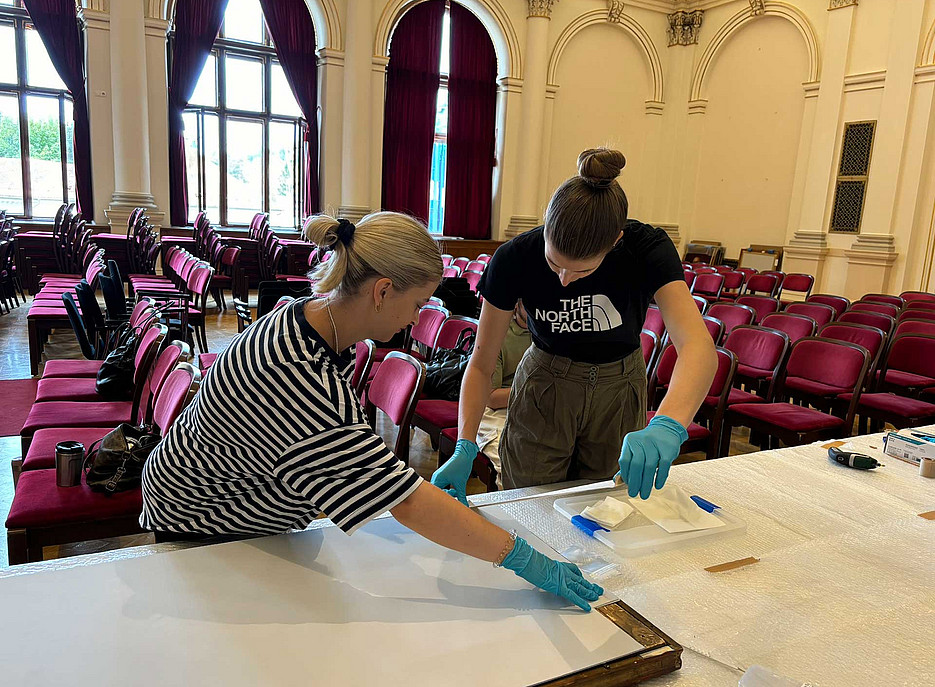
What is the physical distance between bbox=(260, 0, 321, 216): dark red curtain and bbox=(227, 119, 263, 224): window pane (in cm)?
93

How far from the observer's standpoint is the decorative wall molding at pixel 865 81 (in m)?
8.92

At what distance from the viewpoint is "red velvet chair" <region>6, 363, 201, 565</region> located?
185 centimetres

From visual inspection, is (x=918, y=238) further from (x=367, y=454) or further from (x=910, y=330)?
(x=367, y=454)

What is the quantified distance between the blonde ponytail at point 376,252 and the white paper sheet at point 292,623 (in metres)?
0.45

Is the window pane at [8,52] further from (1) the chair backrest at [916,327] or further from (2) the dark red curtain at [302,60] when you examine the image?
(1) the chair backrest at [916,327]

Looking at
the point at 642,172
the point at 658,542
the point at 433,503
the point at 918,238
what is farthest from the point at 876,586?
the point at 642,172

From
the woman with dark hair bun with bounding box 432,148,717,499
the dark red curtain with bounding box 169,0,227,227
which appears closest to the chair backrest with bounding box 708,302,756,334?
the woman with dark hair bun with bounding box 432,148,717,499

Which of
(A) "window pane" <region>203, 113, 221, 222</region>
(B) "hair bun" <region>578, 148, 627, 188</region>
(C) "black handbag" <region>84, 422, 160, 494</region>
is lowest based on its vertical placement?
(C) "black handbag" <region>84, 422, 160, 494</region>

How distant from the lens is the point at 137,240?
8102 mm

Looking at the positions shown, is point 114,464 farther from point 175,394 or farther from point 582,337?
point 582,337

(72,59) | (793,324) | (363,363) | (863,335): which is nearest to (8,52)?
(72,59)

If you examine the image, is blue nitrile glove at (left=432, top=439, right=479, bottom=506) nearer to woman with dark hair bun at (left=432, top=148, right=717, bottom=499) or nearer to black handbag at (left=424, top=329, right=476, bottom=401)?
woman with dark hair bun at (left=432, top=148, right=717, bottom=499)

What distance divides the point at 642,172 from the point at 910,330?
7.68 metres

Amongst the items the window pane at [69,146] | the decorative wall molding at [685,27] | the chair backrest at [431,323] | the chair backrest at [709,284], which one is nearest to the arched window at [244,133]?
the window pane at [69,146]
